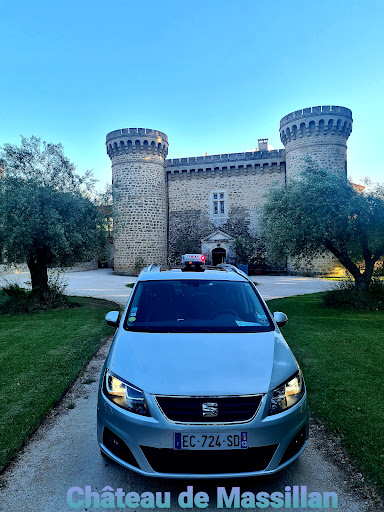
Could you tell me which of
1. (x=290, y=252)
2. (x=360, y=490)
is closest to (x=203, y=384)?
(x=360, y=490)

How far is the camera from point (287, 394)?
8.76ft

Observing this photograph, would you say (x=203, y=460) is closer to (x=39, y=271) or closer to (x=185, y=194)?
(x=39, y=271)

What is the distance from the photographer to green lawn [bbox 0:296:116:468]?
3756 mm

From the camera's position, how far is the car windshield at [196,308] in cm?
348

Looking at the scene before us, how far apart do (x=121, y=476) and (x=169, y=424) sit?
870 millimetres

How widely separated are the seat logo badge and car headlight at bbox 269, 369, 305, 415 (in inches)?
16.4

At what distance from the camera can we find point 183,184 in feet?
106

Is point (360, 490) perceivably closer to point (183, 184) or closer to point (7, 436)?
point (7, 436)

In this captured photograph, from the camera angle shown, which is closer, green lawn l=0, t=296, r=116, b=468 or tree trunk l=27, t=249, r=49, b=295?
green lawn l=0, t=296, r=116, b=468

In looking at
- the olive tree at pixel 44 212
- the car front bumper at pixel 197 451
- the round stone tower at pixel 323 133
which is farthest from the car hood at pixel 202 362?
the round stone tower at pixel 323 133

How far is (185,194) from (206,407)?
30.7 metres

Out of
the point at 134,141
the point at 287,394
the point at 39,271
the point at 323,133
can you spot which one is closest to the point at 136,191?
the point at 134,141

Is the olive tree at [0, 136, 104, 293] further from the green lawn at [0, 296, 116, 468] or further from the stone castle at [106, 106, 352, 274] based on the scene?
the stone castle at [106, 106, 352, 274]

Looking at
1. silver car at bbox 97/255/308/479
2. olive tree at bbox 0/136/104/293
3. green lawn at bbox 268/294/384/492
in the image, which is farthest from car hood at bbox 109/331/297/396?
olive tree at bbox 0/136/104/293
